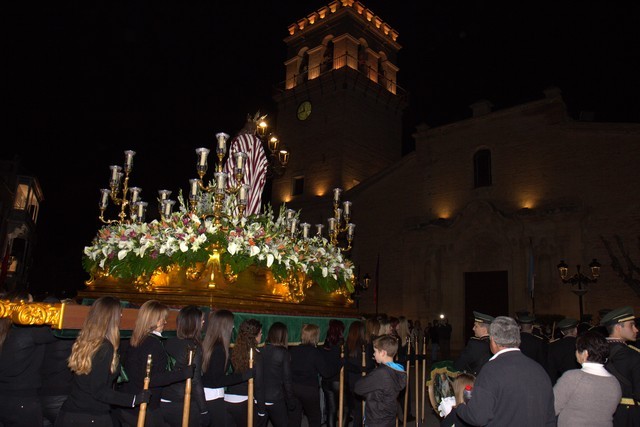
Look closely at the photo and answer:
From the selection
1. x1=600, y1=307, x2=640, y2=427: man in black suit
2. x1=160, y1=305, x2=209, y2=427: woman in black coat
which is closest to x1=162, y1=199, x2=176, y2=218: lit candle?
x1=160, y1=305, x2=209, y2=427: woman in black coat

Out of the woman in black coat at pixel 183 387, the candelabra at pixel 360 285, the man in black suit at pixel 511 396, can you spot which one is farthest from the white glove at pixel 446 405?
the candelabra at pixel 360 285

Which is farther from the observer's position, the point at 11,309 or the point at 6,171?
the point at 6,171

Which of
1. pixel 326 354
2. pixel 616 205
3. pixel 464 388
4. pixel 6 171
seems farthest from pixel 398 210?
pixel 6 171

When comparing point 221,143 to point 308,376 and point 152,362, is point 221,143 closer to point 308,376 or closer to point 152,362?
point 308,376

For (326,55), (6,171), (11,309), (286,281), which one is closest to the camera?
(11,309)

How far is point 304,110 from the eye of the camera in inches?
1336

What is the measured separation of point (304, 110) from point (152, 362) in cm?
3082

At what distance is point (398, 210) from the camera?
2878 centimetres

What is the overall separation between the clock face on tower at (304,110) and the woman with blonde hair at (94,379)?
30595 millimetres

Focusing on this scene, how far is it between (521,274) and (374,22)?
2174 cm

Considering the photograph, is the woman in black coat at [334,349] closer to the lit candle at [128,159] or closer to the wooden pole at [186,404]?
the wooden pole at [186,404]

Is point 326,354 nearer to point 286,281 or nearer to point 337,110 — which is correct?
point 286,281

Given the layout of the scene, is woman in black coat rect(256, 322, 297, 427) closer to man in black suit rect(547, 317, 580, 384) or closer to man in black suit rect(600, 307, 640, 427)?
man in black suit rect(600, 307, 640, 427)

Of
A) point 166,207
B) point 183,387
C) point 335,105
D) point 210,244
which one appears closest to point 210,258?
point 210,244
